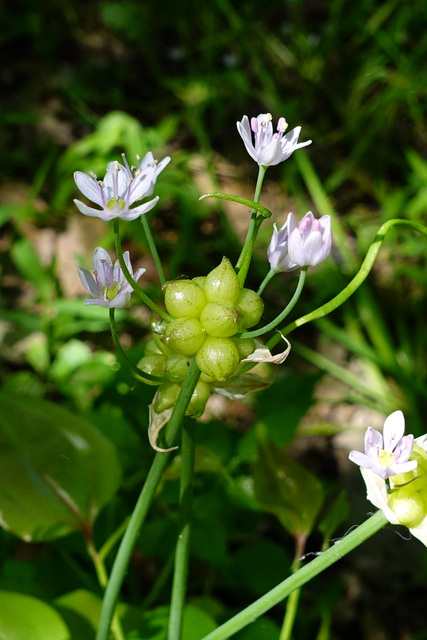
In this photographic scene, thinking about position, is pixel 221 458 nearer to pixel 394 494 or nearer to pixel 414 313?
pixel 394 494

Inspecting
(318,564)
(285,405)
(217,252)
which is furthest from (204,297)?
(217,252)

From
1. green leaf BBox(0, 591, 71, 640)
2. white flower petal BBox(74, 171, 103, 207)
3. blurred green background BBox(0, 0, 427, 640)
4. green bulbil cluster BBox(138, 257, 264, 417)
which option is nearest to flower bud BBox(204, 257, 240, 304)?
green bulbil cluster BBox(138, 257, 264, 417)

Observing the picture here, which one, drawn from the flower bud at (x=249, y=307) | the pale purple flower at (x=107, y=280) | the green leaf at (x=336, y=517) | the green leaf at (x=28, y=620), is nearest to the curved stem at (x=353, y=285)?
the flower bud at (x=249, y=307)

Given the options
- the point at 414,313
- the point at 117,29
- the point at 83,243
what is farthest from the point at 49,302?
the point at 117,29

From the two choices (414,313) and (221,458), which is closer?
(221,458)

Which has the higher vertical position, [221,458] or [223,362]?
[223,362]

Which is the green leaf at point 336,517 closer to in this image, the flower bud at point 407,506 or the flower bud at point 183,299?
the flower bud at point 407,506

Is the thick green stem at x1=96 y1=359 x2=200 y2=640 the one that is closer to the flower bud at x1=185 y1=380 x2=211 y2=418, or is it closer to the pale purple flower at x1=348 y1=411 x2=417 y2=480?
the flower bud at x1=185 y1=380 x2=211 y2=418
